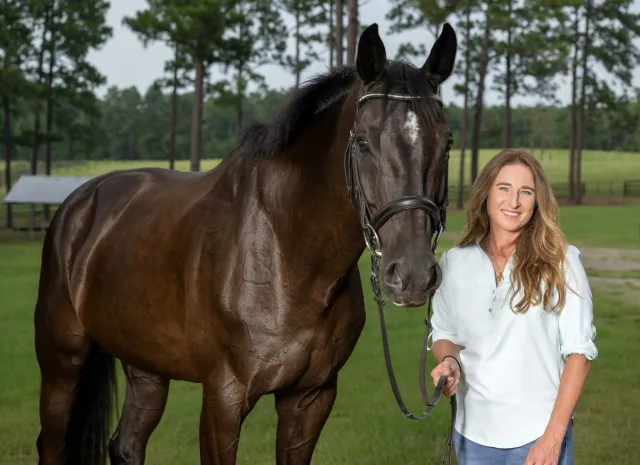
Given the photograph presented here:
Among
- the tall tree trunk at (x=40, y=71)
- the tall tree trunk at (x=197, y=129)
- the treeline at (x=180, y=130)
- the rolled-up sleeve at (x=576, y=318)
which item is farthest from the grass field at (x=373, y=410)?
the treeline at (x=180, y=130)

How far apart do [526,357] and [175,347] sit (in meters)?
1.50

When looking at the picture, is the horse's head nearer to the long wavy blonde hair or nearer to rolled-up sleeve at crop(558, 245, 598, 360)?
the long wavy blonde hair

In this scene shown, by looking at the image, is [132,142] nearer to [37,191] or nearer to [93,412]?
[37,191]

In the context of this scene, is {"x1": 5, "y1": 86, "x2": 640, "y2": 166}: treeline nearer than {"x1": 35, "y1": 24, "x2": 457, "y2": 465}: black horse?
No

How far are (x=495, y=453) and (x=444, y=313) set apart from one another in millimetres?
493

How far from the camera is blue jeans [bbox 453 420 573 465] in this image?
2.77 metres

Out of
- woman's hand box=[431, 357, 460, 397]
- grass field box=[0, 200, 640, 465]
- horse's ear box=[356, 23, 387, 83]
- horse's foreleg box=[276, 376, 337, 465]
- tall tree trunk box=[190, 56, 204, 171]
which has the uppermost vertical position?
tall tree trunk box=[190, 56, 204, 171]

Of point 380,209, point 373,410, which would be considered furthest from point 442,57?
point 373,410

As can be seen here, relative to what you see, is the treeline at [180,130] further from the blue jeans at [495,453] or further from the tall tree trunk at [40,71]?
the blue jeans at [495,453]

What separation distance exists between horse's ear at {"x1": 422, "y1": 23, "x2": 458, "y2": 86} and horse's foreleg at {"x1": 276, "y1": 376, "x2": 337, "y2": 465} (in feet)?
4.23

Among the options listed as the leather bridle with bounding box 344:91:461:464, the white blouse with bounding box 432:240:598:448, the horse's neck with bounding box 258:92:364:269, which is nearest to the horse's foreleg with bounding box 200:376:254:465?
the horse's neck with bounding box 258:92:364:269

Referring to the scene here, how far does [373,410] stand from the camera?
6891mm

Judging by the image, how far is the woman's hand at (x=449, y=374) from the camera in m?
2.81

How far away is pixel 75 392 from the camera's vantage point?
4.46m
